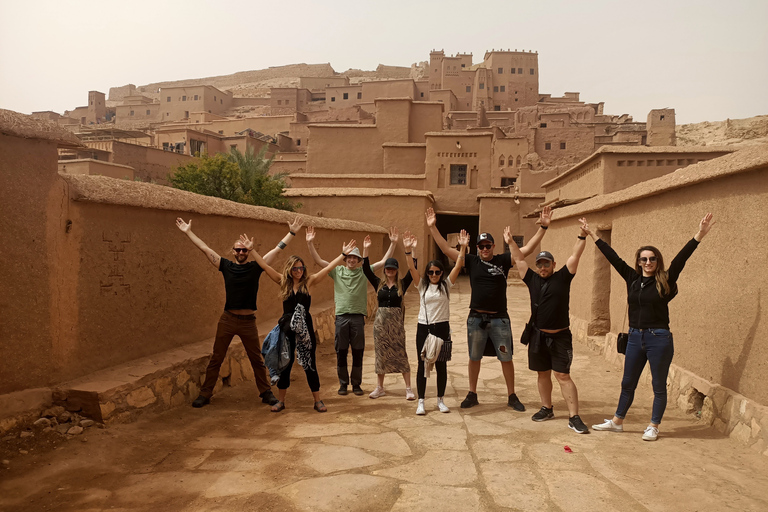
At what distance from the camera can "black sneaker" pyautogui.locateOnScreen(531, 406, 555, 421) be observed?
206 inches

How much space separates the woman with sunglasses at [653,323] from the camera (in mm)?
4645

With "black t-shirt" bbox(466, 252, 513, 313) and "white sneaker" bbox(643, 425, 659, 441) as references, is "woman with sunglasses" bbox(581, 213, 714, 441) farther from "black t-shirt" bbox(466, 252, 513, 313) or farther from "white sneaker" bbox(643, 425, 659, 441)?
"black t-shirt" bbox(466, 252, 513, 313)

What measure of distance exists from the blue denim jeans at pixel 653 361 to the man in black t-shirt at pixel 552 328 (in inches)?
19.4

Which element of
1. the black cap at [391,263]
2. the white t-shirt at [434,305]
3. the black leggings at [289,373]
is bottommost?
the black leggings at [289,373]

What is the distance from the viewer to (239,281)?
546 cm

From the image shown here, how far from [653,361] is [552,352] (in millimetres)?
881

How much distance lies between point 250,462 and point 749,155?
5.01 meters

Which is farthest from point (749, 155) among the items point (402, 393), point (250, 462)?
point (250, 462)

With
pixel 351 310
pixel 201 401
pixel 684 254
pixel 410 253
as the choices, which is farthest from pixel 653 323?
pixel 201 401

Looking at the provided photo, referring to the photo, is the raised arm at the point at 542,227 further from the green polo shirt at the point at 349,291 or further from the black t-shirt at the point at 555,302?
the green polo shirt at the point at 349,291

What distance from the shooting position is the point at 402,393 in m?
6.42

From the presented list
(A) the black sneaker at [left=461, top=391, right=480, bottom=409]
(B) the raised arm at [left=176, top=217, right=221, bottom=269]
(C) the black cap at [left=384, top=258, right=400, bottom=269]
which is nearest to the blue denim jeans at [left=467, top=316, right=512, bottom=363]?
(A) the black sneaker at [left=461, top=391, right=480, bottom=409]

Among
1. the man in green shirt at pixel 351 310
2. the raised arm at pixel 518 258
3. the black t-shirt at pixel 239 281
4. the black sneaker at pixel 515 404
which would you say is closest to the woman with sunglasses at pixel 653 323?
the black sneaker at pixel 515 404

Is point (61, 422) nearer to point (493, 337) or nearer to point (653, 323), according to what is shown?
point (493, 337)
